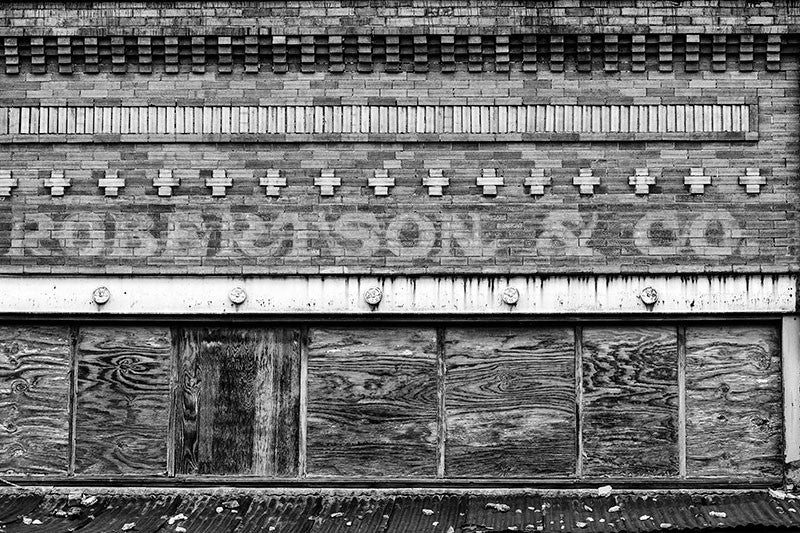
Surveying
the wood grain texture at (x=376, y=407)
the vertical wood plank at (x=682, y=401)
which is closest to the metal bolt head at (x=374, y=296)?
the wood grain texture at (x=376, y=407)

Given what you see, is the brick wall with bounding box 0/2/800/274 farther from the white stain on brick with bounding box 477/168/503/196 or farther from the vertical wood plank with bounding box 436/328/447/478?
the vertical wood plank with bounding box 436/328/447/478

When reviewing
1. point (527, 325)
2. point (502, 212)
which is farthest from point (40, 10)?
point (527, 325)

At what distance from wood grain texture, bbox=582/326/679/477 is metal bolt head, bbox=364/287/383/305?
192cm

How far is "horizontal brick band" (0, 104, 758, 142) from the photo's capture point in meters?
9.61

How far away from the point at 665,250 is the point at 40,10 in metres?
6.15

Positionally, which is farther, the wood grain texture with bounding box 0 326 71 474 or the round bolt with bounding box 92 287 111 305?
the wood grain texture with bounding box 0 326 71 474

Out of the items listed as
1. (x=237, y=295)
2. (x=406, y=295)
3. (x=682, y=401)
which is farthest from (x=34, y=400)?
(x=682, y=401)

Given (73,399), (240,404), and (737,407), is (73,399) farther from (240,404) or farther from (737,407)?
(737,407)

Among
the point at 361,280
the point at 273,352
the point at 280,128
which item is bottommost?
the point at 273,352

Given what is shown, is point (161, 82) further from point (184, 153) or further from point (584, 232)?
point (584, 232)

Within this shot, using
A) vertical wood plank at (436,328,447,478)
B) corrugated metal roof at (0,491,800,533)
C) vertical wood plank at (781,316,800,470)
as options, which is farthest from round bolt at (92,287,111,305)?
vertical wood plank at (781,316,800,470)

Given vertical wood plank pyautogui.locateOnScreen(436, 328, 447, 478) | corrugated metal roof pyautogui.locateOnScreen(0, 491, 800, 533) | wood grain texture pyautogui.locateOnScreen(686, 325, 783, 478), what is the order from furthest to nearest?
vertical wood plank pyautogui.locateOnScreen(436, 328, 447, 478), wood grain texture pyautogui.locateOnScreen(686, 325, 783, 478), corrugated metal roof pyautogui.locateOnScreen(0, 491, 800, 533)

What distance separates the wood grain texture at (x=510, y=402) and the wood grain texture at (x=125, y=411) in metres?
2.64

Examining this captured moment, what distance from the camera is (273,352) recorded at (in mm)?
9719
